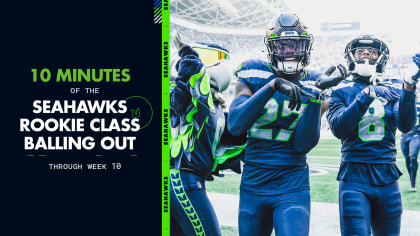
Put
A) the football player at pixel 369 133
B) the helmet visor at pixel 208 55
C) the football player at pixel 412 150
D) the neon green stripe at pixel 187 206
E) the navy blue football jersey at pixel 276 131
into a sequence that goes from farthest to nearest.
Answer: the football player at pixel 412 150
the helmet visor at pixel 208 55
the football player at pixel 369 133
the neon green stripe at pixel 187 206
the navy blue football jersey at pixel 276 131

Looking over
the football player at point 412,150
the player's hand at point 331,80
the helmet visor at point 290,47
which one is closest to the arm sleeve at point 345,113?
the player's hand at point 331,80

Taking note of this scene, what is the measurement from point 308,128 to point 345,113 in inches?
19.4

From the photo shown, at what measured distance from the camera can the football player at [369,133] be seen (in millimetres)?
2676

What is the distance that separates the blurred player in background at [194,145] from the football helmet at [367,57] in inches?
37.0

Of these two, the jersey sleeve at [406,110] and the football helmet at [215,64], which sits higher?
the football helmet at [215,64]

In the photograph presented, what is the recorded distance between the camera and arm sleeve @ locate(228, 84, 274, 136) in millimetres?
2170

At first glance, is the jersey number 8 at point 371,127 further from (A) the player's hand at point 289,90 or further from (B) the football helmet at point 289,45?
(A) the player's hand at point 289,90

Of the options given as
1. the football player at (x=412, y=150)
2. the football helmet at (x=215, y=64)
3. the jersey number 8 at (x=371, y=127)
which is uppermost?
the football helmet at (x=215, y=64)

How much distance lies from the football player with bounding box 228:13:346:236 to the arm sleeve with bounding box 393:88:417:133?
24.2 inches

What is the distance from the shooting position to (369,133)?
9.27ft

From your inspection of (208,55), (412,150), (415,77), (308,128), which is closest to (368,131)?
(415,77)

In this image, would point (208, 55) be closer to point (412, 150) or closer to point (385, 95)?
point (385, 95)
